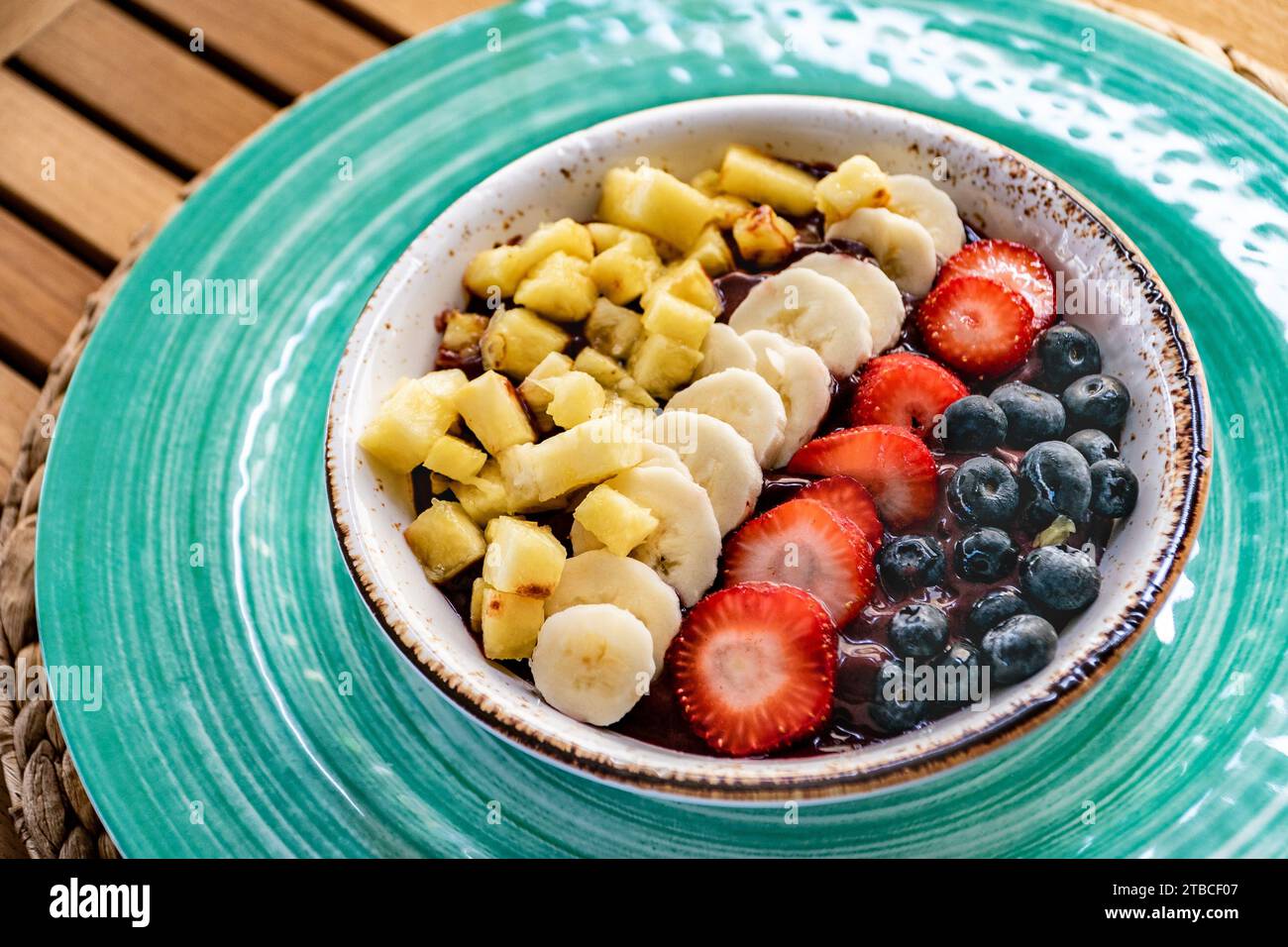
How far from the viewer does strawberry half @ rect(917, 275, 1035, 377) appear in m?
1.92

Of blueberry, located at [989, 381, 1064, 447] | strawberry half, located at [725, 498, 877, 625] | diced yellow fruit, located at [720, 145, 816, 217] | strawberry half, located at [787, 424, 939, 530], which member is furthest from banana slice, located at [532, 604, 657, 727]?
diced yellow fruit, located at [720, 145, 816, 217]

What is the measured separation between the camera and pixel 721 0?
254 cm

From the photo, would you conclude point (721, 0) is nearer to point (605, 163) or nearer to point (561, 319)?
point (605, 163)

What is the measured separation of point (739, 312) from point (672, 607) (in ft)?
1.91

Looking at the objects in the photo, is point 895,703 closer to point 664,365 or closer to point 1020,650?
point 1020,650

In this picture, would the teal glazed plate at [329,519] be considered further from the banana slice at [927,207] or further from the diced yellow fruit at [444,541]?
the banana slice at [927,207]

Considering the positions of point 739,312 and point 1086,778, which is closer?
point 1086,778

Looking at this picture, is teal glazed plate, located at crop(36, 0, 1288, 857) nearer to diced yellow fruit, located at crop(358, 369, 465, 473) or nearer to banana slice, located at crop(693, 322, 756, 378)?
diced yellow fruit, located at crop(358, 369, 465, 473)

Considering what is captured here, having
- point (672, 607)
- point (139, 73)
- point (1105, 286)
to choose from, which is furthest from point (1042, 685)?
point (139, 73)

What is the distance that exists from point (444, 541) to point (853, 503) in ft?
2.07

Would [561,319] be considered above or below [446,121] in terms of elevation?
below

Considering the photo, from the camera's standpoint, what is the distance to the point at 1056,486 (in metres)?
1.73

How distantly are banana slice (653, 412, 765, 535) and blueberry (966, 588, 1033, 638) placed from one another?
0.37 m

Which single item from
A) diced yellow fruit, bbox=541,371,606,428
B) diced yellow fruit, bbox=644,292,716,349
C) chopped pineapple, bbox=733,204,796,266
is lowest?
diced yellow fruit, bbox=541,371,606,428
